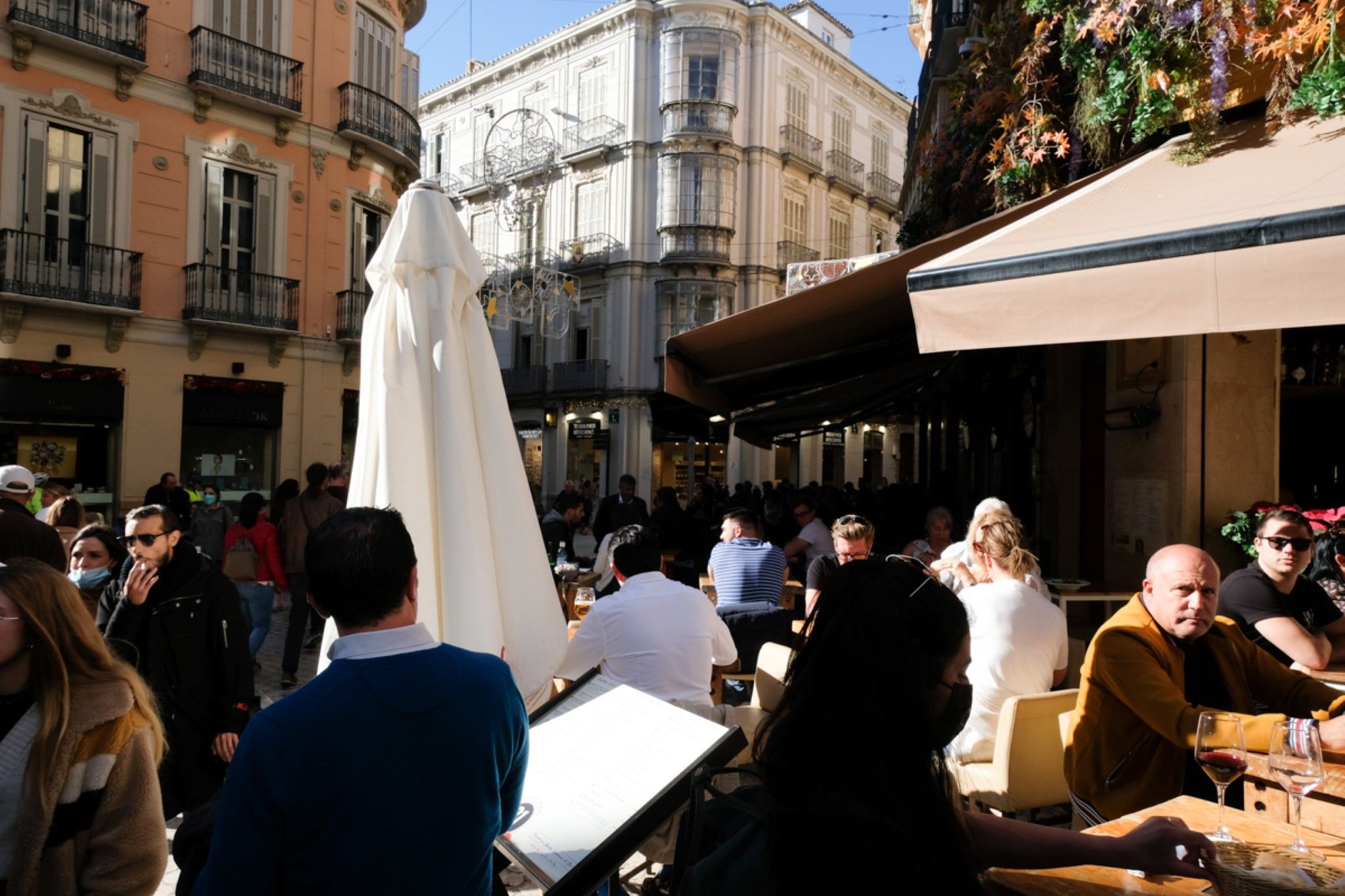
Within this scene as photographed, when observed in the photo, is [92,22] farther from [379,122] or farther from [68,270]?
[379,122]

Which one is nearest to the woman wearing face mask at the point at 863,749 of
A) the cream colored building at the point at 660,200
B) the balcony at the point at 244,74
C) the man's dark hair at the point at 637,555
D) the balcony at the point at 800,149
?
the man's dark hair at the point at 637,555

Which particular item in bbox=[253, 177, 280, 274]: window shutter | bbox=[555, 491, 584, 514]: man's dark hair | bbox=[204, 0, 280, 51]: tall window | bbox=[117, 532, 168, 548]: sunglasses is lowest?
bbox=[555, 491, 584, 514]: man's dark hair

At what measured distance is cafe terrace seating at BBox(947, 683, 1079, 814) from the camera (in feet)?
11.7

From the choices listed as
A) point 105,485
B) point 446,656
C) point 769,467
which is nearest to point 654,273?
point 769,467

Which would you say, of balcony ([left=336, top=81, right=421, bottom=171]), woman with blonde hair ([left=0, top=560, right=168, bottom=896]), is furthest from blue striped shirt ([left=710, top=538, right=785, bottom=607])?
balcony ([left=336, top=81, right=421, bottom=171])

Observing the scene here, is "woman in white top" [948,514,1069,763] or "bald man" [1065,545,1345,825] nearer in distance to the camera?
"bald man" [1065,545,1345,825]

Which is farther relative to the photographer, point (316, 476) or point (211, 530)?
point (211, 530)

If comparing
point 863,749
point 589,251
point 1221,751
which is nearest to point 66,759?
point 863,749

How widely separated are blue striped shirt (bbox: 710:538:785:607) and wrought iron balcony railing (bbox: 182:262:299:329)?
41.8 ft

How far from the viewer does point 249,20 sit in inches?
636

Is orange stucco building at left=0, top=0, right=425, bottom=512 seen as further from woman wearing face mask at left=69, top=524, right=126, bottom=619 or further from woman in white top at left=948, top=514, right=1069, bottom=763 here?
woman in white top at left=948, top=514, right=1069, bottom=763

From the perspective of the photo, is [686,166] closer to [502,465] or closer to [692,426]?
[692,426]

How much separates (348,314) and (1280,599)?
16509 millimetres

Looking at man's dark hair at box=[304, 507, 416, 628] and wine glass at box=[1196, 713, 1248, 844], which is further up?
man's dark hair at box=[304, 507, 416, 628]
